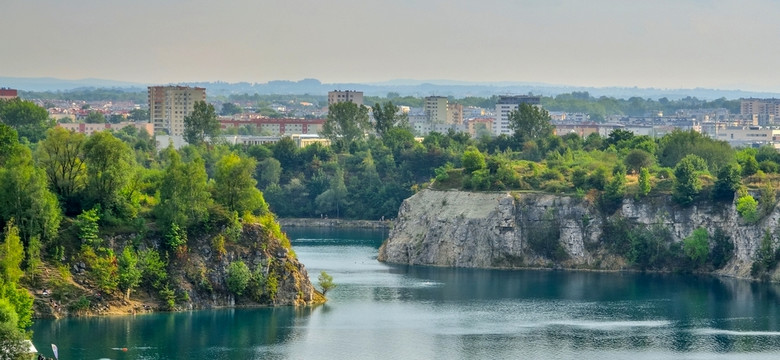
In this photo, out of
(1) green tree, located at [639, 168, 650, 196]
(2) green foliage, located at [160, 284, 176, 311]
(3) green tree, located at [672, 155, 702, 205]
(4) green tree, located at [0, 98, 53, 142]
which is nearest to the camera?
(2) green foliage, located at [160, 284, 176, 311]

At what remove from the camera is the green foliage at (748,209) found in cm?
8862

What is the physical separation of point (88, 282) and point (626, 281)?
31133mm

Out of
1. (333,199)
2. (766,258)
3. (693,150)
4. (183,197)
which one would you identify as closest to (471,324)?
(183,197)

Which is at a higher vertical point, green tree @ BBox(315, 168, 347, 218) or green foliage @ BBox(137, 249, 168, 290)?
green foliage @ BBox(137, 249, 168, 290)

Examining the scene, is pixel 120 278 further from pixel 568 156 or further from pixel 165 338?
pixel 568 156

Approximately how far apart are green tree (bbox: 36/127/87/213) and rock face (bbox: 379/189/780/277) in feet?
81.8

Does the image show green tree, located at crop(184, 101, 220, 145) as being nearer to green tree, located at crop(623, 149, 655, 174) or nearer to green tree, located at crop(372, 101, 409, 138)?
green tree, located at crop(372, 101, 409, 138)

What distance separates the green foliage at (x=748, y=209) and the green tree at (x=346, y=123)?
63.4m

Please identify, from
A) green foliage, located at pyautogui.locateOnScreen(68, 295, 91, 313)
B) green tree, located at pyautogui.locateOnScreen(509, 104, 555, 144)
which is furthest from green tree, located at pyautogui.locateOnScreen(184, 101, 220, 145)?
green foliage, located at pyautogui.locateOnScreen(68, 295, 91, 313)

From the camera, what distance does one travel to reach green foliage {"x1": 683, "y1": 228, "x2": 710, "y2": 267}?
8994 cm

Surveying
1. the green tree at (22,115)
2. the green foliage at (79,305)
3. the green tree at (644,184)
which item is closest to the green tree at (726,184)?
the green tree at (644,184)

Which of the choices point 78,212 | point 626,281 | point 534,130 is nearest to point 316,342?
point 78,212

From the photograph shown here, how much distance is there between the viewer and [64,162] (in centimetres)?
7538

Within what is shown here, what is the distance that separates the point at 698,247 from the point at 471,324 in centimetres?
2381
